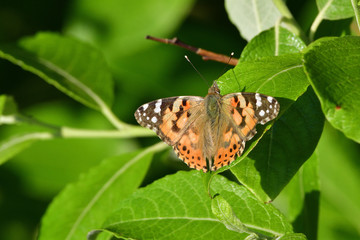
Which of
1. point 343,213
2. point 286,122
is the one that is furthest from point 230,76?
point 343,213

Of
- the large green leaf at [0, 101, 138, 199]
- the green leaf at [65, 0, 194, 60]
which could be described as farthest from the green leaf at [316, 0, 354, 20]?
the large green leaf at [0, 101, 138, 199]

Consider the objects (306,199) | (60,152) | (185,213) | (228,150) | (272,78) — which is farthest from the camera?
(60,152)

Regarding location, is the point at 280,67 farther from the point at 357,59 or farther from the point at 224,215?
the point at 224,215

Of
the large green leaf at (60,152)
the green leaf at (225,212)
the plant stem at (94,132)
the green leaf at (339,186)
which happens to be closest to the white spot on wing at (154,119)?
the plant stem at (94,132)

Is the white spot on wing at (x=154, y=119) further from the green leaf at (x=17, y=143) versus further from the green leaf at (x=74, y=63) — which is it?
the green leaf at (x=17, y=143)

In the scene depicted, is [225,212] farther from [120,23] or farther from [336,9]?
[120,23]

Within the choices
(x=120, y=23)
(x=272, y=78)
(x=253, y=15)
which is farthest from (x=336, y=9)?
(x=120, y=23)

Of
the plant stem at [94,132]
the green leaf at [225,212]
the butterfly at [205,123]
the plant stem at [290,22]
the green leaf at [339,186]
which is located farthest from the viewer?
the green leaf at [339,186]
